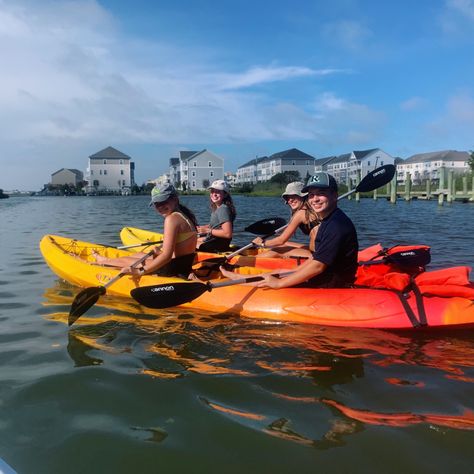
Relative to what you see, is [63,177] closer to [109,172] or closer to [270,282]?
[109,172]

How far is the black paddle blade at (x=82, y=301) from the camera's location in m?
5.15

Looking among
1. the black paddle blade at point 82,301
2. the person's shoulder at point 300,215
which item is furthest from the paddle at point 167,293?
the person's shoulder at point 300,215

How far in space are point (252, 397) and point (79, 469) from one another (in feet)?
4.37

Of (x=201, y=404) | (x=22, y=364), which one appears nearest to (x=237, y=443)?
(x=201, y=404)

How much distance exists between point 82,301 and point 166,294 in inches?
39.6

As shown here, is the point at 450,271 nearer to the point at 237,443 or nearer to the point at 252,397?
the point at 252,397

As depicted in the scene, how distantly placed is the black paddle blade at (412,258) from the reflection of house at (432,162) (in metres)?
85.3

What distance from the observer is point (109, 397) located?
352 centimetres

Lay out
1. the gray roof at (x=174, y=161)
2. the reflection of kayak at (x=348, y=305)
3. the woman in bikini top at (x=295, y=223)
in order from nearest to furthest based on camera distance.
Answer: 1. the reflection of kayak at (x=348, y=305)
2. the woman in bikini top at (x=295, y=223)
3. the gray roof at (x=174, y=161)

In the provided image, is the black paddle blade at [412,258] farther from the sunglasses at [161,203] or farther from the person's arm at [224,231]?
the sunglasses at [161,203]

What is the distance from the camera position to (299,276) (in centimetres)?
499

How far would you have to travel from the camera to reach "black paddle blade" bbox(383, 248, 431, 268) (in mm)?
5898

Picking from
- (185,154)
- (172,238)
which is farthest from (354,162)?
(172,238)

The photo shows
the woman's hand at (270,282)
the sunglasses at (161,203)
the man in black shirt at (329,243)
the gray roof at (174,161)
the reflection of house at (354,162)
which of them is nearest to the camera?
the man in black shirt at (329,243)
